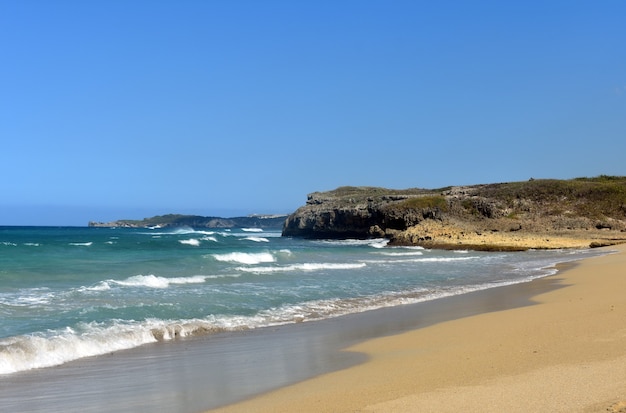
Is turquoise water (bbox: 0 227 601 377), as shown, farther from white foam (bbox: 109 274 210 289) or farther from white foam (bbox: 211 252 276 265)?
white foam (bbox: 211 252 276 265)

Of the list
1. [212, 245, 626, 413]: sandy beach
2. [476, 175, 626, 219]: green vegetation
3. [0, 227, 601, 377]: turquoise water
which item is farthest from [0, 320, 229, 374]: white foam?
[476, 175, 626, 219]: green vegetation

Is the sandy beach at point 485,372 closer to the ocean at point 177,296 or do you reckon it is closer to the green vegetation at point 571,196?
the ocean at point 177,296

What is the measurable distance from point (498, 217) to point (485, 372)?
52918 mm

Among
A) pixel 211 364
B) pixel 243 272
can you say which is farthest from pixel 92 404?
pixel 243 272

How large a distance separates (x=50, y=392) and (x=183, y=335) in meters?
4.20

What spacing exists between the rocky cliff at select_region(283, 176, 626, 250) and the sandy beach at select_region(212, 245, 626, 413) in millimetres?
34108

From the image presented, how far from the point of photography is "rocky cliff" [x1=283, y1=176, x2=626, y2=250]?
4797 centimetres

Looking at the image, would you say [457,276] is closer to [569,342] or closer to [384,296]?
[384,296]

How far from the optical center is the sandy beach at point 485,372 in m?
5.58

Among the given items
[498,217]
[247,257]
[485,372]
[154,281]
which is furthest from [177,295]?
[498,217]

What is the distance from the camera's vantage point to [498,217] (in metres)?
57.3

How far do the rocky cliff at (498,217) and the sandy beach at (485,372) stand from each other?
34108 millimetres

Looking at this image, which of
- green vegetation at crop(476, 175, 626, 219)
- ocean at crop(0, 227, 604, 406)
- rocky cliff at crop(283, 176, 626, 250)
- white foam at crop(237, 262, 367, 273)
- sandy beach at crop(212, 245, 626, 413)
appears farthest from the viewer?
green vegetation at crop(476, 175, 626, 219)

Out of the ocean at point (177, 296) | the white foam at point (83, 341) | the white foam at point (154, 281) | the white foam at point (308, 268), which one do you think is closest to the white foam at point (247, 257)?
the ocean at point (177, 296)
